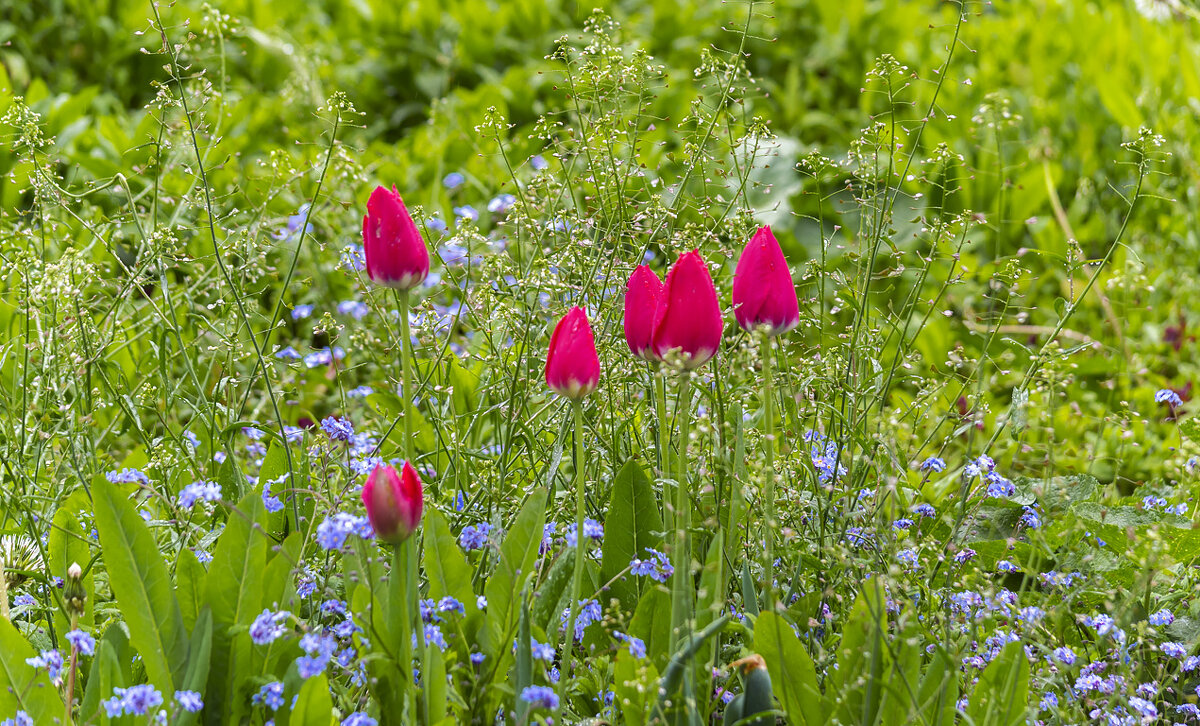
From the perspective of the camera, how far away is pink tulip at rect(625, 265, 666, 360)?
4.56ft

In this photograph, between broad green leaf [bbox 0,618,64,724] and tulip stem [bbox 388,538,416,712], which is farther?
broad green leaf [bbox 0,618,64,724]

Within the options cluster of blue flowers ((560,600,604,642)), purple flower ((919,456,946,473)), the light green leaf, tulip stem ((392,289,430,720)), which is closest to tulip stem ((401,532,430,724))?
tulip stem ((392,289,430,720))

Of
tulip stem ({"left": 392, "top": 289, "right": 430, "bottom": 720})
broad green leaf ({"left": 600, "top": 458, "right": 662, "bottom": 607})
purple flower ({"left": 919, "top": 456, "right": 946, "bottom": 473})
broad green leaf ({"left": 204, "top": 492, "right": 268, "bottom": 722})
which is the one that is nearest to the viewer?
tulip stem ({"left": 392, "top": 289, "right": 430, "bottom": 720})

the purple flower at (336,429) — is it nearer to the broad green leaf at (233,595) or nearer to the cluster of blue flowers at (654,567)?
the broad green leaf at (233,595)

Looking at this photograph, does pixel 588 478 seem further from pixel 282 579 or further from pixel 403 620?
pixel 403 620

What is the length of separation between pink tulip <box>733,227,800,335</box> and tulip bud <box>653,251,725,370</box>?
11cm

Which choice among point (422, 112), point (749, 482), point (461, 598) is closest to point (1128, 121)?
point (422, 112)

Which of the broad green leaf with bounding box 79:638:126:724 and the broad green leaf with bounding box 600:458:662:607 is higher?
the broad green leaf with bounding box 600:458:662:607

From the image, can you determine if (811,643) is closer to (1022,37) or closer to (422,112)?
(422,112)

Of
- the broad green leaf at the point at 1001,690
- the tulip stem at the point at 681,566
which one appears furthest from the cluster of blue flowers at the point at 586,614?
the broad green leaf at the point at 1001,690

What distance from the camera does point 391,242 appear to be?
130 cm

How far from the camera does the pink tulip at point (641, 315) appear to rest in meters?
1.39

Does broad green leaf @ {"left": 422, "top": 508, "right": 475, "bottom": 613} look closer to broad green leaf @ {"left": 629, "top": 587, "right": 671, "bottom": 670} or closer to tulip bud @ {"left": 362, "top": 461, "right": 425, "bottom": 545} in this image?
broad green leaf @ {"left": 629, "top": 587, "right": 671, "bottom": 670}

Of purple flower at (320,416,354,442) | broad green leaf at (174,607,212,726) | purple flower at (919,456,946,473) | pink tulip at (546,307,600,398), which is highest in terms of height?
purple flower at (320,416,354,442)
